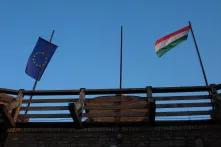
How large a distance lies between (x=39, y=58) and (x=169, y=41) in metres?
5.76

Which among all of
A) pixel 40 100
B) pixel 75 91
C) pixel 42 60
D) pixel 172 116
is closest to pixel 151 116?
pixel 172 116

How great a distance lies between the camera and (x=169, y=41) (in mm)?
16516

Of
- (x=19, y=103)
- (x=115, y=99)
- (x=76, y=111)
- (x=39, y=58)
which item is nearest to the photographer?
(x=76, y=111)

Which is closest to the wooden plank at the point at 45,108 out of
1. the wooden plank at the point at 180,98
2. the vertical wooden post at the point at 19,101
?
the vertical wooden post at the point at 19,101

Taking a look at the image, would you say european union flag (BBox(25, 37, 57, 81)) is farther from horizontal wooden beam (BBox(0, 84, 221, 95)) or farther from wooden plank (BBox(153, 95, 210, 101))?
wooden plank (BBox(153, 95, 210, 101))

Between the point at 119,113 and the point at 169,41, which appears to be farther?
the point at 169,41

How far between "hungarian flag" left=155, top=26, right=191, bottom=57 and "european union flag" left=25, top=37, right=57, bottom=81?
15.5 feet

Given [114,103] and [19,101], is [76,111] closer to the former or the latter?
[114,103]

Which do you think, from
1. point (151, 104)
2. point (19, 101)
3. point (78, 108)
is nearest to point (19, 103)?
point (19, 101)

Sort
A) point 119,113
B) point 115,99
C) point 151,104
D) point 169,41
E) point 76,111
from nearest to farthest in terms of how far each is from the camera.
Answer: point 151,104 < point 76,111 < point 119,113 < point 115,99 < point 169,41

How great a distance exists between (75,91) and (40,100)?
1.11 metres

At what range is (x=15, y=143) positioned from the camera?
11.1 metres

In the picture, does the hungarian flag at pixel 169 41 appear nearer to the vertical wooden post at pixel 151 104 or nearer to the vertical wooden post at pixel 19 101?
the vertical wooden post at pixel 151 104

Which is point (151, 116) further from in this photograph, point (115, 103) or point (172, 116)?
point (115, 103)
